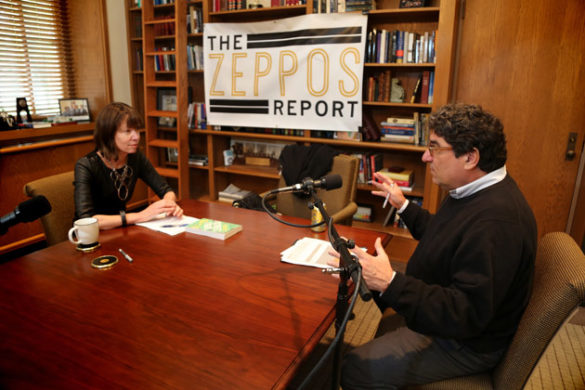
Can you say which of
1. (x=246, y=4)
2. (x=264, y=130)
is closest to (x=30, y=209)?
(x=264, y=130)

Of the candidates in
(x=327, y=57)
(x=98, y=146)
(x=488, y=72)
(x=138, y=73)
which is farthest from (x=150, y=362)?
(x=138, y=73)

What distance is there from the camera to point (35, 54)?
12.0 feet

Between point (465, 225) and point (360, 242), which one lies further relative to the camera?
point (360, 242)

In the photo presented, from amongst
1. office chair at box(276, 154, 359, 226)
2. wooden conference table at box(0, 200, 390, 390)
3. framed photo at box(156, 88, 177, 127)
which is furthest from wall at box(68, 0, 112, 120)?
wooden conference table at box(0, 200, 390, 390)

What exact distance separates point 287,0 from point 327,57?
652mm

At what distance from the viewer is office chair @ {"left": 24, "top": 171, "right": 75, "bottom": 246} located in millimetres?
1771

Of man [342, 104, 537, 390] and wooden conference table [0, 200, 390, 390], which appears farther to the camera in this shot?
man [342, 104, 537, 390]

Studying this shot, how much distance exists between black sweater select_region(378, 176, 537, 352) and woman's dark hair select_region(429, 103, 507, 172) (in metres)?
0.09

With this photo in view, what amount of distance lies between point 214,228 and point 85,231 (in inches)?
19.7

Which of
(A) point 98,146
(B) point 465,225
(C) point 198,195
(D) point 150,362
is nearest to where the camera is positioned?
(D) point 150,362

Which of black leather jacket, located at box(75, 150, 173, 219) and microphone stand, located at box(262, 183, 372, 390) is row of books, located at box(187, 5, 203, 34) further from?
microphone stand, located at box(262, 183, 372, 390)

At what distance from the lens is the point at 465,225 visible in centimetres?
115

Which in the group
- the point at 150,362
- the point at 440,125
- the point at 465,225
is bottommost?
the point at 150,362

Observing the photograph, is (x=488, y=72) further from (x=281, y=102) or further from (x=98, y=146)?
(x=98, y=146)
